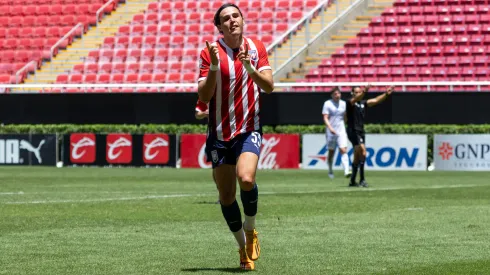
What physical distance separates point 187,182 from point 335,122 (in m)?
4.17

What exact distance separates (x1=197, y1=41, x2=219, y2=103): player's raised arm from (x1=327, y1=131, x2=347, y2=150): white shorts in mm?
17949

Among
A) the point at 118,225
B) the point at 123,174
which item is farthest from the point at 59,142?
the point at 118,225

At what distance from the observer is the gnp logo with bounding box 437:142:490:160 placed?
31.4 m

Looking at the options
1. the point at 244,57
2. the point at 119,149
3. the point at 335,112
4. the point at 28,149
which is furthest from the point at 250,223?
the point at 28,149

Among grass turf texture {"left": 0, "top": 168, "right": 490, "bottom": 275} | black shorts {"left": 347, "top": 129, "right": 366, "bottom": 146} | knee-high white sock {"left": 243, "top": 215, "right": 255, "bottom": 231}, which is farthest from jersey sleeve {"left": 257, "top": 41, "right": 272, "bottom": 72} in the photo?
black shorts {"left": 347, "top": 129, "right": 366, "bottom": 146}

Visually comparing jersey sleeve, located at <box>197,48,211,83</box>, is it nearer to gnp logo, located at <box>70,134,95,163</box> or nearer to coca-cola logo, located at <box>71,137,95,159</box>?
gnp logo, located at <box>70,134,95,163</box>

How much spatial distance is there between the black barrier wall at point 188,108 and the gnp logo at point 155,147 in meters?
1.77

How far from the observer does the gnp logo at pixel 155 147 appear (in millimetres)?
34406

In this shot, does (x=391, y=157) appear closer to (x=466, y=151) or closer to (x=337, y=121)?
(x=466, y=151)

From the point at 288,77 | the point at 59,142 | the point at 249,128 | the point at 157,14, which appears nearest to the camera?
the point at 249,128

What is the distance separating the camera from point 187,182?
2491cm

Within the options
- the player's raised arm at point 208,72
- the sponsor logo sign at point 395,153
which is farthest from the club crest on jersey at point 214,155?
the sponsor logo sign at point 395,153

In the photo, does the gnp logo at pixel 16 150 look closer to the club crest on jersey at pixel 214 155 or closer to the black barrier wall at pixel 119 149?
the black barrier wall at pixel 119 149

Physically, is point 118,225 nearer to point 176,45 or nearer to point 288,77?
point 288,77
